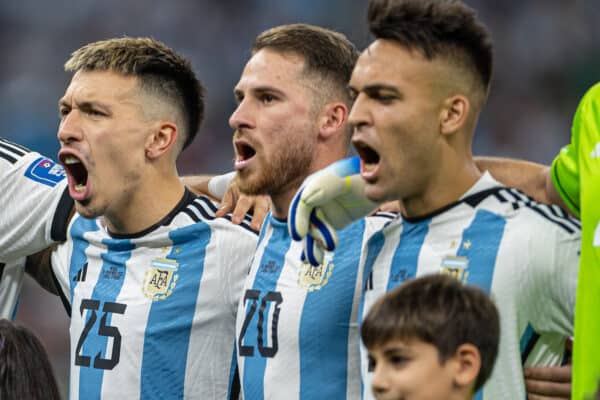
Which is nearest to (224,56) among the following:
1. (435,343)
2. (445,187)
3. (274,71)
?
(274,71)

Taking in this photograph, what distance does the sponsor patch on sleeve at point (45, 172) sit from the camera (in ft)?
13.3

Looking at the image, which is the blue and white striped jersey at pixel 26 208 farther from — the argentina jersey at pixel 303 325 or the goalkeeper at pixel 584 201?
the goalkeeper at pixel 584 201

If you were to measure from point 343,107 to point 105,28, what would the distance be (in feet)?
16.7

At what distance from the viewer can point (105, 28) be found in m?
8.48

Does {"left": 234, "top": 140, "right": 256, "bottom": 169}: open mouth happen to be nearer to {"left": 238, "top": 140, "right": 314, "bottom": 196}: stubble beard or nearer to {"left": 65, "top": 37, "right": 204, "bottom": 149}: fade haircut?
{"left": 238, "top": 140, "right": 314, "bottom": 196}: stubble beard

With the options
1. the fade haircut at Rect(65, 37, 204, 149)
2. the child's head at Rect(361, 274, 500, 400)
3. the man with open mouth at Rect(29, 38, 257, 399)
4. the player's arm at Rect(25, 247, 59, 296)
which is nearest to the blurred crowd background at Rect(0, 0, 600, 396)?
the player's arm at Rect(25, 247, 59, 296)

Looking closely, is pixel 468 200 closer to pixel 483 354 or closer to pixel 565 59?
pixel 483 354

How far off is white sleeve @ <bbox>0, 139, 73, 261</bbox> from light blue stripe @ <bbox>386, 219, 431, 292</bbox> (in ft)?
4.86

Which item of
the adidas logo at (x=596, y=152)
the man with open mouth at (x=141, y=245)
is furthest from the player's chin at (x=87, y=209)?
the adidas logo at (x=596, y=152)

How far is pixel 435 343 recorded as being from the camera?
8.54 ft

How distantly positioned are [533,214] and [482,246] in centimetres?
16

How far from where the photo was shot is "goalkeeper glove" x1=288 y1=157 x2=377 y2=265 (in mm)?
3086

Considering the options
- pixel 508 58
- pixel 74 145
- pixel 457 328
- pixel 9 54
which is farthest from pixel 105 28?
pixel 457 328

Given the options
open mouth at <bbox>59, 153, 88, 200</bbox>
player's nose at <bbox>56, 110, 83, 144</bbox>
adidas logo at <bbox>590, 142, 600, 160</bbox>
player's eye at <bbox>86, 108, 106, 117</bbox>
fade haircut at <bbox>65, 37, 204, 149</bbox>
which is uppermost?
fade haircut at <bbox>65, 37, 204, 149</bbox>
